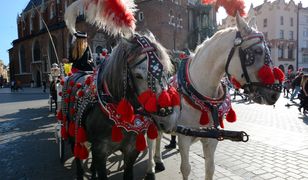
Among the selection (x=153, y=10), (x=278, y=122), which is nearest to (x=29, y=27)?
(x=153, y=10)

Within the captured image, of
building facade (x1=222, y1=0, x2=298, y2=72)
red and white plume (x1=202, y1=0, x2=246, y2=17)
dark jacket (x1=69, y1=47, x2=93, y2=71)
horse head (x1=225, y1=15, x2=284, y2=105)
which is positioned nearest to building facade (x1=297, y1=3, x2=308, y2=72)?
building facade (x1=222, y1=0, x2=298, y2=72)

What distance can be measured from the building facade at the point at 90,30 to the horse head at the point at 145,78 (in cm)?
2380

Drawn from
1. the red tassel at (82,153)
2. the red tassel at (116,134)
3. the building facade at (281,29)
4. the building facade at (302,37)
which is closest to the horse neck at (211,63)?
the red tassel at (116,134)

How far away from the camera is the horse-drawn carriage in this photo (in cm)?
258

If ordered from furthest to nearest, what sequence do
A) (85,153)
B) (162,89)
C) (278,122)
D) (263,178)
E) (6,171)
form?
(278,122)
(6,171)
(263,178)
(85,153)
(162,89)

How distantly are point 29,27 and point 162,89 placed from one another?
57.2m

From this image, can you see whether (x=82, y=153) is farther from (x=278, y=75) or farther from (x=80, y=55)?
(x=278, y=75)

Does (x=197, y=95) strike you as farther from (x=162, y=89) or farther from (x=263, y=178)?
→ (x=263, y=178)

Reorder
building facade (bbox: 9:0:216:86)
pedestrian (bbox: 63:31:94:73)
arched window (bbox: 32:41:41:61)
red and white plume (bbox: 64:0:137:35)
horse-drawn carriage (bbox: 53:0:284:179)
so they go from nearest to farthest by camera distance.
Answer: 1. horse-drawn carriage (bbox: 53:0:284:179)
2. red and white plume (bbox: 64:0:137:35)
3. pedestrian (bbox: 63:31:94:73)
4. building facade (bbox: 9:0:216:86)
5. arched window (bbox: 32:41:41:61)

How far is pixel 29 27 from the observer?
53750mm

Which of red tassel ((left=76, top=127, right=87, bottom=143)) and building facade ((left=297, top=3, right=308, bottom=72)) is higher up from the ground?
building facade ((left=297, top=3, right=308, bottom=72))

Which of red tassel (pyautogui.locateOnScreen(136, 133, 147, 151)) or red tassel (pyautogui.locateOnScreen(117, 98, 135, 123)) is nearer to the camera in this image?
red tassel (pyautogui.locateOnScreen(117, 98, 135, 123))

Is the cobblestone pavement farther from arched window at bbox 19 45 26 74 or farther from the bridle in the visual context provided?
arched window at bbox 19 45 26 74

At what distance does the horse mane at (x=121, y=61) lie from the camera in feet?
8.68
